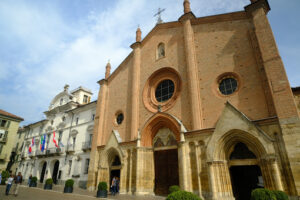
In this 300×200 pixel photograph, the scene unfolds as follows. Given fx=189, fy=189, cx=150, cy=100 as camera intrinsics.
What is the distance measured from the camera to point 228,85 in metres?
12.4

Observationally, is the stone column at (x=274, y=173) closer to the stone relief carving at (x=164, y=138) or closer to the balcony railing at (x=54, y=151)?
the stone relief carving at (x=164, y=138)

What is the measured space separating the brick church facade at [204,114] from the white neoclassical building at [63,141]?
5589 millimetres

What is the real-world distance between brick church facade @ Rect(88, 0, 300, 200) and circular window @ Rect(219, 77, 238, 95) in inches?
2.4

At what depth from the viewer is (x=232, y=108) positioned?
10.5m

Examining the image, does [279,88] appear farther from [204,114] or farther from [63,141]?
[63,141]

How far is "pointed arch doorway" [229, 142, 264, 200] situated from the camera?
1034 cm

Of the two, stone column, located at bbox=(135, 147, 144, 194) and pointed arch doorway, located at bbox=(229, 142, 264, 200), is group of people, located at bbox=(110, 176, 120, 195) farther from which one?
pointed arch doorway, located at bbox=(229, 142, 264, 200)

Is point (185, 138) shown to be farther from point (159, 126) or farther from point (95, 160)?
point (95, 160)

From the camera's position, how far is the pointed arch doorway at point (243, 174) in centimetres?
1034

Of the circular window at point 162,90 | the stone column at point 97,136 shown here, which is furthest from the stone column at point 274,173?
the stone column at point 97,136

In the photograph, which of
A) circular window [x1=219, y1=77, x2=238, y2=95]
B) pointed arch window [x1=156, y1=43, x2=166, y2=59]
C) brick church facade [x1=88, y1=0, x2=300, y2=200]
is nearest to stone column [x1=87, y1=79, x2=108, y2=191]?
brick church facade [x1=88, y1=0, x2=300, y2=200]

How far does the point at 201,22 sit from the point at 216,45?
9.16ft

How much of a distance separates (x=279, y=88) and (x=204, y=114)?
4.45m

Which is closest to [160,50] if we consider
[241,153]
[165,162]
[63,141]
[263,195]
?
[165,162]
